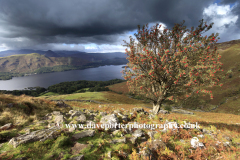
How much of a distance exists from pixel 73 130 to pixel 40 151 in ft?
9.19

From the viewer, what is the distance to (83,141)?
7680 millimetres

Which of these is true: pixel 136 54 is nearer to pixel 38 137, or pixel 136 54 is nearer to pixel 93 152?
pixel 93 152

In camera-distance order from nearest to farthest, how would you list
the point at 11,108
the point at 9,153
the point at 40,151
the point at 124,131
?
the point at 9,153
the point at 40,151
the point at 124,131
the point at 11,108

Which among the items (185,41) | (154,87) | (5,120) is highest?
(185,41)

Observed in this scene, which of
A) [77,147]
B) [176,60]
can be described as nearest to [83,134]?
[77,147]

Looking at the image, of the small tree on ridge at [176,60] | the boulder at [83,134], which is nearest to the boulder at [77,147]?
the boulder at [83,134]

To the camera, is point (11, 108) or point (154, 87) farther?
point (154, 87)

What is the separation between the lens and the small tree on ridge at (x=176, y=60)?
1116 cm

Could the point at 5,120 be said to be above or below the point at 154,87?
below

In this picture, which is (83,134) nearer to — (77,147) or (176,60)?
(77,147)

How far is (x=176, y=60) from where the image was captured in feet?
36.6

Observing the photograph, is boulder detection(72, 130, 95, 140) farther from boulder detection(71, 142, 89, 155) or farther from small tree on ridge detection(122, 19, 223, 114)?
small tree on ridge detection(122, 19, 223, 114)

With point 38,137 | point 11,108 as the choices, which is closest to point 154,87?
point 38,137

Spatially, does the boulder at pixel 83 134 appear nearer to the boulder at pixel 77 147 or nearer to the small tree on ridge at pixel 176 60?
the boulder at pixel 77 147
